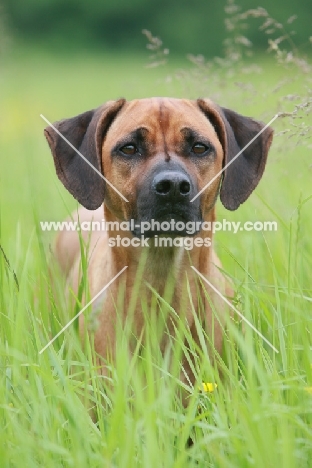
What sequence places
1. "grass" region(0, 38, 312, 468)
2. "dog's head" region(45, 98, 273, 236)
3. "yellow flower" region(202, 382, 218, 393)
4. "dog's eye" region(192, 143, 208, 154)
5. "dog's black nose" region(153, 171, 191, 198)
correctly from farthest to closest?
"dog's eye" region(192, 143, 208, 154) → "dog's head" region(45, 98, 273, 236) → "dog's black nose" region(153, 171, 191, 198) → "yellow flower" region(202, 382, 218, 393) → "grass" region(0, 38, 312, 468)

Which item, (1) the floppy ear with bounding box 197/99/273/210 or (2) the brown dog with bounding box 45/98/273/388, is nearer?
(2) the brown dog with bounding box 45/98/273/388

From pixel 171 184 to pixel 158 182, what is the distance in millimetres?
54

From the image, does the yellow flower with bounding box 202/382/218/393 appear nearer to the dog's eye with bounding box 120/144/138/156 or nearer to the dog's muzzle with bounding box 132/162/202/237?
the dog's muzzle with bounding box 132/162/202/237

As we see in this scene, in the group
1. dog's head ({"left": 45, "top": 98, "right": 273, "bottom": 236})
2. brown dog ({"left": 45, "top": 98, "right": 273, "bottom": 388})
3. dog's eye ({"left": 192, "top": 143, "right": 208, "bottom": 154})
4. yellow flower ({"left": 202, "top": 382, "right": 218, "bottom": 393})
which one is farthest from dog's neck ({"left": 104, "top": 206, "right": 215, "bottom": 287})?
yellow flower ({"left": 202, "top": 382, "right": 218, "bottom": 393})

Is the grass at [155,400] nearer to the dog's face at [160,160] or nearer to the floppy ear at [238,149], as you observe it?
the floppy ear at [238,149]

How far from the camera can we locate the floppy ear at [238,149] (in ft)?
12.3

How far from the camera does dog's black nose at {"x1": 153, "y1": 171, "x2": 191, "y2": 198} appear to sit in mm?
3340

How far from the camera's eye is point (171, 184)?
3355 millimetres

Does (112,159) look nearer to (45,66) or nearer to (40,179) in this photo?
(40,179)

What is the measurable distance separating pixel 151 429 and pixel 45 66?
64.5 ft

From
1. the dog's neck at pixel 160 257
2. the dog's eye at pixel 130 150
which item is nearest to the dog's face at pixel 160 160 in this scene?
the dog's eye at pixel 130 150

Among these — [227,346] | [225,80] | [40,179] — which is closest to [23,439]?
[227,346]

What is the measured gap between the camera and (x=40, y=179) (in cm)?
823

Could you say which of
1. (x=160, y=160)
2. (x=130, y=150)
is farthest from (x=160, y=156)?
(x=130, y=150)
